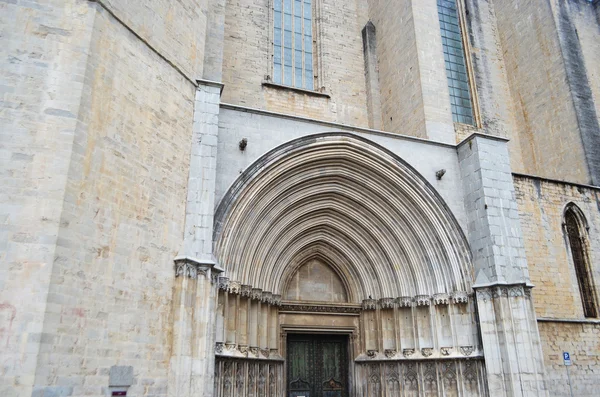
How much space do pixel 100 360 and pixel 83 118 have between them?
2.56 meters

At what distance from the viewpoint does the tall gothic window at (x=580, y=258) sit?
9.54m

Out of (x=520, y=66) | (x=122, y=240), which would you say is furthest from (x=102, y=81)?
(x=520, y=66)

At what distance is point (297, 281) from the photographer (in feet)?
29.1

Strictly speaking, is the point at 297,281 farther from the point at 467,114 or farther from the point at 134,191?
the point at 467,114

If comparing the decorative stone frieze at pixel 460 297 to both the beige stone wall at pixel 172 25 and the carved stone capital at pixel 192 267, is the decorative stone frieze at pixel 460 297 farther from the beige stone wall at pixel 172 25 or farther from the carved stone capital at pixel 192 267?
the beige stone wall at pixel 172 25

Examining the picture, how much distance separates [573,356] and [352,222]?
462 cm

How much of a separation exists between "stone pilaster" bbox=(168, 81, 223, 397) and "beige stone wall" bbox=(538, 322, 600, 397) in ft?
19.7

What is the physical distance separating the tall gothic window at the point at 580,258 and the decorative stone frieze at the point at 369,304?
4.18 meters

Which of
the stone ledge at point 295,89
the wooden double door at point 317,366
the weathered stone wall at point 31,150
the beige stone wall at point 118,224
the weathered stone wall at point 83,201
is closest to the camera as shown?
the weathered stone wall at point 31,150

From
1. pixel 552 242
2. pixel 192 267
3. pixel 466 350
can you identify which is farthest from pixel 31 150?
pixel 552 242

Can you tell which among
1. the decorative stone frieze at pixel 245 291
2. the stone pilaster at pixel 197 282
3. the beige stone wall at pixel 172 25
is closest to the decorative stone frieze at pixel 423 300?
the decorative stone frieze at pixel 245 291

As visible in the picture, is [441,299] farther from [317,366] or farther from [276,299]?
[276,299]

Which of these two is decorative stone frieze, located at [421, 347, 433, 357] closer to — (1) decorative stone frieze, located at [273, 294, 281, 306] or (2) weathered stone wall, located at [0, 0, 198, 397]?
(1) decorative stone frieze, located at [273, 294, 281, 306]

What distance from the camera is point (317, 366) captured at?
28.1 ft
